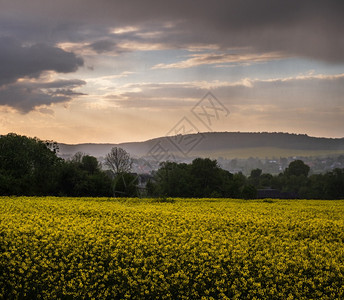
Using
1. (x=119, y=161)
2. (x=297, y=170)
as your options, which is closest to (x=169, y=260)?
(x=119, y=161)

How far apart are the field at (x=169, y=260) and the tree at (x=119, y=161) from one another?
3092cm

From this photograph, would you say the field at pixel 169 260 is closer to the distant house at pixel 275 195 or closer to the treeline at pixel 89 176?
the treeline at pixel 89 176

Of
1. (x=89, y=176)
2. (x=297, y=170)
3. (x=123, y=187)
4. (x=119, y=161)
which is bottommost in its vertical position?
(x=123, y=187)

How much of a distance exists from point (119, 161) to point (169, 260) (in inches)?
1480

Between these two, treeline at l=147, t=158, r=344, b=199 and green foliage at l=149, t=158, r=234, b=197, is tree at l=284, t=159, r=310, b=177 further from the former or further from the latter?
green foliage at l=149, t=158, r=234, b=197

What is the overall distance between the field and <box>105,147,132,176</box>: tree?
30.9 metres

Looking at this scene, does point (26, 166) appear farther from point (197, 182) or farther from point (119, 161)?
point (197, 182)

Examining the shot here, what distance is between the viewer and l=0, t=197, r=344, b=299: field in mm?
9266

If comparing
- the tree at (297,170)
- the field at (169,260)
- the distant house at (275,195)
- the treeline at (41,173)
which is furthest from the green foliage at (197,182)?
the tree at (297,170)

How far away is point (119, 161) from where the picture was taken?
4719cm

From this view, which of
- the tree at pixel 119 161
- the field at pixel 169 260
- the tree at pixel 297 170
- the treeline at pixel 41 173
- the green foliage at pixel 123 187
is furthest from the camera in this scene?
the tree at pixel 297 170

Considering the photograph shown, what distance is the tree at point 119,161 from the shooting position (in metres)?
46.0

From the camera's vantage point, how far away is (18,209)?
19062 millimetres

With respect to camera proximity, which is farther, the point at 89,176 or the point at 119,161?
the point at 119,161
